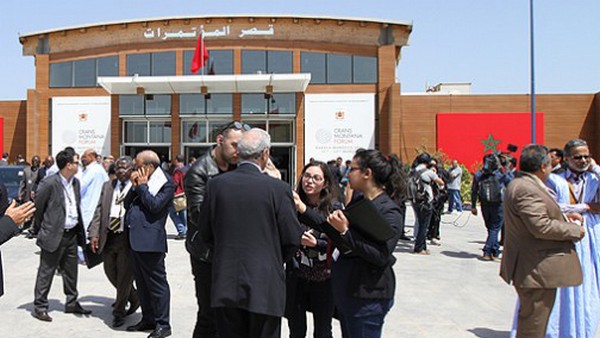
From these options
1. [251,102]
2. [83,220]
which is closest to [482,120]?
[251,102]

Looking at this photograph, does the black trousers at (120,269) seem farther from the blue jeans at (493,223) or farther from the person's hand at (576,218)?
the blue jeans at (493,223)

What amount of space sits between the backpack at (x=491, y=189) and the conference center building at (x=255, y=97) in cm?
1551

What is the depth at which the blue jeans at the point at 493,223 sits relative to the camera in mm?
8789

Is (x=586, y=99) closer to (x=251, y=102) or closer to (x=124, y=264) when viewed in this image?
(x=251, y=102)

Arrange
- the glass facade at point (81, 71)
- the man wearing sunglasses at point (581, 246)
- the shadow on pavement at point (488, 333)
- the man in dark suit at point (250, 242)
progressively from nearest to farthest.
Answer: the man in dark suit at point (250, 242) < the man wearing sunglasses at point (581, 246) < the shadow on pavement at point (488, 333) < the glass facade at point (81, 71)

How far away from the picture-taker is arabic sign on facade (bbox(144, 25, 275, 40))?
82.6ft

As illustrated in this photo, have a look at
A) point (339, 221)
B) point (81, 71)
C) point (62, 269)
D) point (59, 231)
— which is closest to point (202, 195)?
point (339, 221)

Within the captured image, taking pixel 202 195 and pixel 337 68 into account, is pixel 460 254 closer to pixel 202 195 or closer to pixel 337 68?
pixel 202 195

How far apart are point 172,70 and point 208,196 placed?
79.1 feet

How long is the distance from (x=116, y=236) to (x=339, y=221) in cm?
345

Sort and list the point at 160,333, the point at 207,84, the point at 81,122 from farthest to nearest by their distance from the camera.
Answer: the point at 81,122 < the point at 207,84 < the point at 160,333

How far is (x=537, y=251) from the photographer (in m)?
3.63

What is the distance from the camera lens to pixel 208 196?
2.96 metres

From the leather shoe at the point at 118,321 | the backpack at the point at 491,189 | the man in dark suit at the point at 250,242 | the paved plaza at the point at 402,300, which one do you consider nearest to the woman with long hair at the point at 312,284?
the man in dark suit at the point at 250,242
